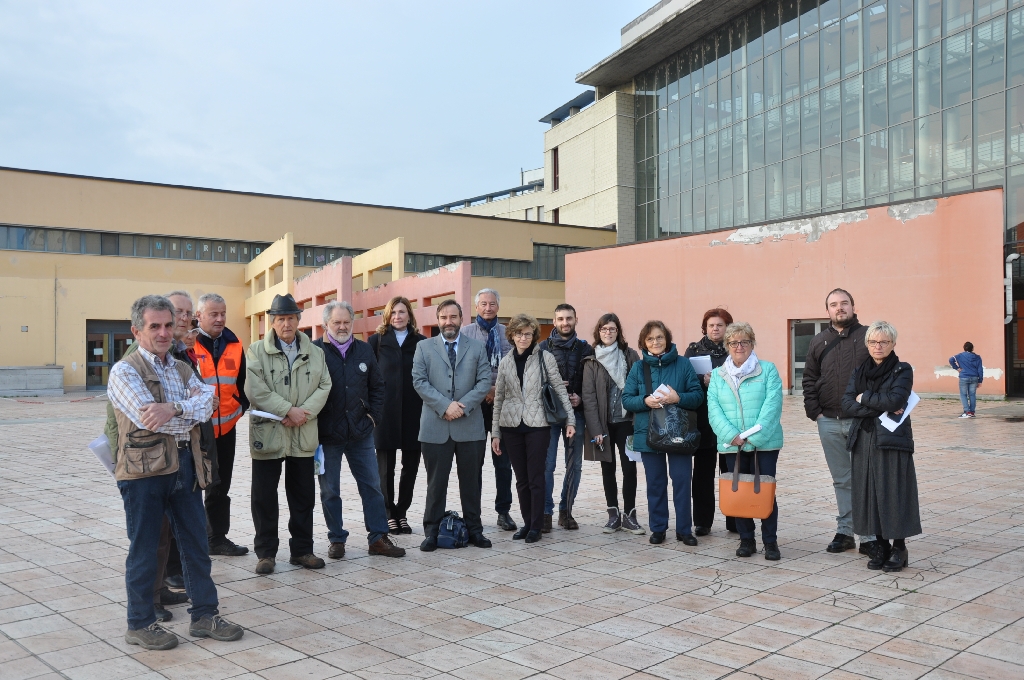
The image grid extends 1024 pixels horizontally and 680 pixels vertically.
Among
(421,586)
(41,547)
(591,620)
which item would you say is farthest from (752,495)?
(41,547)

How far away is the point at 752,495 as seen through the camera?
5.77 m

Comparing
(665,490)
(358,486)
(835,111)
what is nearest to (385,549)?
(358,486)

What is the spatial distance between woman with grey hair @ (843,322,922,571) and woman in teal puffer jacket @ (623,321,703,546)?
118cm

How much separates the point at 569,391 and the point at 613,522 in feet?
3.64

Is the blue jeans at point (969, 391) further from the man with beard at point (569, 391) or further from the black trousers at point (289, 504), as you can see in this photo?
the black trousers at point (289, 504)

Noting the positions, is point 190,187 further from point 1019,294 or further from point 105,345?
point 1019,294

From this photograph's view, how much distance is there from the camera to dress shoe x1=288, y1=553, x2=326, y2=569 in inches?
219

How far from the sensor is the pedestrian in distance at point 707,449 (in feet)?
21.6

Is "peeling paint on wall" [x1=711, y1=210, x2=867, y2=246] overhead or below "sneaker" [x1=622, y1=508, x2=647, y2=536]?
overhead

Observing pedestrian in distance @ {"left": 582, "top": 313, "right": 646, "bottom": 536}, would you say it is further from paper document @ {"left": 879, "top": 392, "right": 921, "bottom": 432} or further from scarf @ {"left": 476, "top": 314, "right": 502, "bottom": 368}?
paper document @ {"left": 879, "top": 392, "right": 921, "bottom": 432}

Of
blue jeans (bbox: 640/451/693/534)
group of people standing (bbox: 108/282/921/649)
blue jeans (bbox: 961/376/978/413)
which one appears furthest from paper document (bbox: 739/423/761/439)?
blue jeans (bbox: 961/376/978/413)

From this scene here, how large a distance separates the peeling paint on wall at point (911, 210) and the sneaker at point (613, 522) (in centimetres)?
1772

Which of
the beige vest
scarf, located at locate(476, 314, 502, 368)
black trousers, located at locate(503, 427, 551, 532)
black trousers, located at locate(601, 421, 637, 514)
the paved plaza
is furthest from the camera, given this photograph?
scarf, located at locate(476, 314, 502, 368)

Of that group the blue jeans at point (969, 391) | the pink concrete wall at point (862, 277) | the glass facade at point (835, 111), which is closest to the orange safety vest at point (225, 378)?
the blue jeans at point (969, 391)
